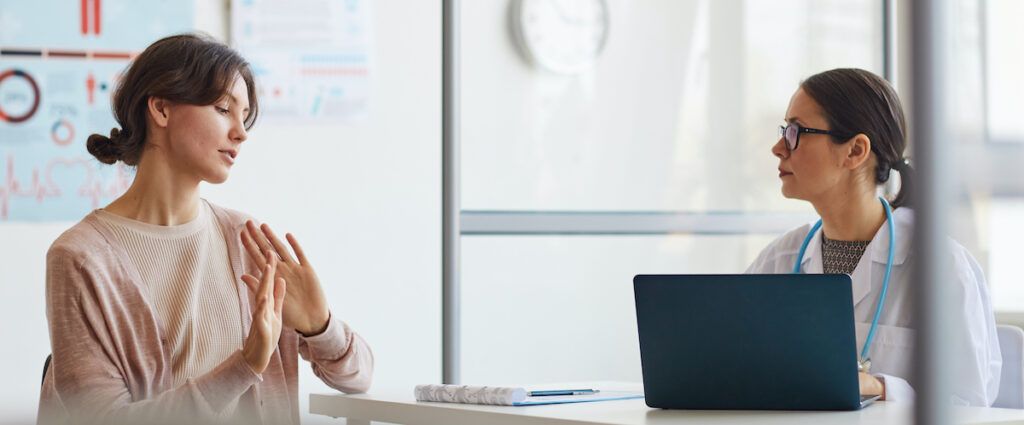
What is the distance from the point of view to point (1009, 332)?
223cm

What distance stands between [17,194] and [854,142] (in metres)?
2.33

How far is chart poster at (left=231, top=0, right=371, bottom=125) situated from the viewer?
3719 millimetres

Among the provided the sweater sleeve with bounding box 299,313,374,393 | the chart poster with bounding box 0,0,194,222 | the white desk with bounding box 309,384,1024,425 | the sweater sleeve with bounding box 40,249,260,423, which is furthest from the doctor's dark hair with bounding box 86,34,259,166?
the chart poster with bounding box 0,0,194,222

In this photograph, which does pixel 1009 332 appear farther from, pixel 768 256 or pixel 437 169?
pixel 437 169

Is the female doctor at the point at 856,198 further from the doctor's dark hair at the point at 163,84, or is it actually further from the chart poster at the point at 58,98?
the chart poster at the point at 58,98

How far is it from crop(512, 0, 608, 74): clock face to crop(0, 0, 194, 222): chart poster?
1286 mm

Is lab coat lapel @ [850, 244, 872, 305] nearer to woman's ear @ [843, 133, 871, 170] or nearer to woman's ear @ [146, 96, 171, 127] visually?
woman's ear @ [843, 133, 871, 170]

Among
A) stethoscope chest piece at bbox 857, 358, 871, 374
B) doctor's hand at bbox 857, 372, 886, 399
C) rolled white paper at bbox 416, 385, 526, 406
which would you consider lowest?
rolled white paper at bbox 416, 385, 526, 406

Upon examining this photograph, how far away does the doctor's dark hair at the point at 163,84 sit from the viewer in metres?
2.04

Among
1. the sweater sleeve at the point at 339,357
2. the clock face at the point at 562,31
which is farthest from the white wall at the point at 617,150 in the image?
the sweater sleeve at the point at 339,357

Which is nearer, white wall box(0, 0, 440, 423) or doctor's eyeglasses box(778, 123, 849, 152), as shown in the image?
doctor's eyeglasses box(778, 123, 849, 152)

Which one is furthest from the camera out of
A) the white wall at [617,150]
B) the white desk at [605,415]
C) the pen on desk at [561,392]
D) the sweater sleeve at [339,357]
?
the white wall at [617,150]

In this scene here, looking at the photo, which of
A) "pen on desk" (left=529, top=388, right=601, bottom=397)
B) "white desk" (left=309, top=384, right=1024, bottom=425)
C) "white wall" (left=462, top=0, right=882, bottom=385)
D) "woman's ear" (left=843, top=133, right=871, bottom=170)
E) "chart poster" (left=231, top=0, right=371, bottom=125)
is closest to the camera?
"white desk" (left=309, top=384, right=1024, bottom=425)

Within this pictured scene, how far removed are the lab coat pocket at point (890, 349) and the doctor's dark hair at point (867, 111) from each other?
0.99 feet
